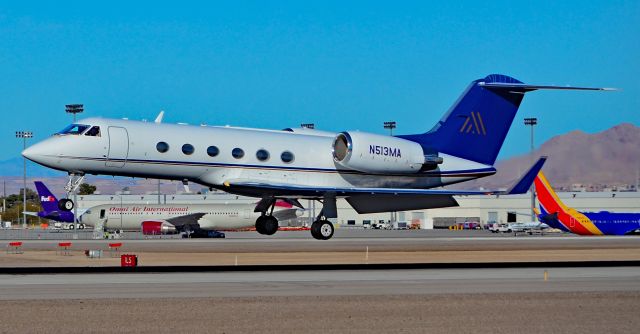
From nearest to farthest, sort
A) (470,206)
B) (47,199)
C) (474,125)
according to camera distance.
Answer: (474,125), (47,199), (470,206)

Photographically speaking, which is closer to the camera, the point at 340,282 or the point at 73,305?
the point at 73,305

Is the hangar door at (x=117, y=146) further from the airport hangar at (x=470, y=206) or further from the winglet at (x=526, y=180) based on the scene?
the airport hangar at (x=470, y=206)

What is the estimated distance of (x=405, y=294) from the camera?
23.4 m

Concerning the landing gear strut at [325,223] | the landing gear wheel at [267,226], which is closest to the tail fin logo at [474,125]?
the landing gear strut at [325,223]

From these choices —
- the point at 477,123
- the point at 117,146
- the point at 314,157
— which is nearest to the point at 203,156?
the point at 117,146

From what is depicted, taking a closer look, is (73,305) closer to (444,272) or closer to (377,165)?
(444,272)

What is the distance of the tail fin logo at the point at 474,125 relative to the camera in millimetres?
43656

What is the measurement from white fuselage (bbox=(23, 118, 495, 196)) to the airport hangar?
65672 millimetres

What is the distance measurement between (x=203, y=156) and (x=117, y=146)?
352cm

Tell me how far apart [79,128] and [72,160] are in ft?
4.40

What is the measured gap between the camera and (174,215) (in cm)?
8956

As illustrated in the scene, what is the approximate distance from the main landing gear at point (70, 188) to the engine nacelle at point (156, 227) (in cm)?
5038

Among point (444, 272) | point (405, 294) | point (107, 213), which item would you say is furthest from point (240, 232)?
point (405, 294)

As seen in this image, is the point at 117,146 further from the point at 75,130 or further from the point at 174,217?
the point at 174,217
